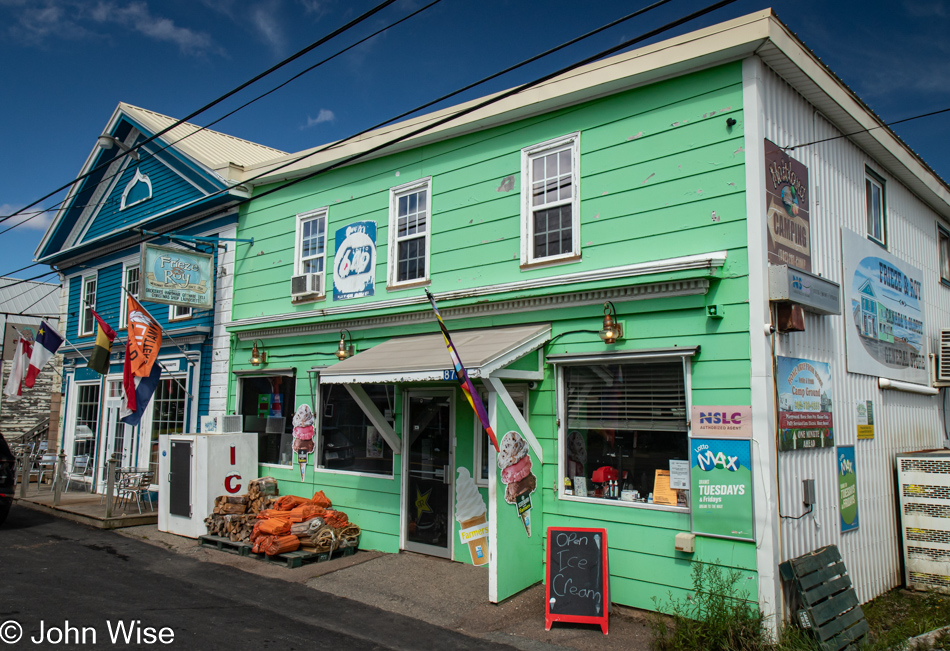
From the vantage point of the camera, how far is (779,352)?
7.07m

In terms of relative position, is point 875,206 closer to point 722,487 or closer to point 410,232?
point 722,487

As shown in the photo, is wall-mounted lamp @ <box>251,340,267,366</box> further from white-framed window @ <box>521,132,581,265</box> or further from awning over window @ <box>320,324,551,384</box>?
white-framed window @ <box>521,132,581,265</box>

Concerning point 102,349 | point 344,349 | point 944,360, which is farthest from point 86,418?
point 944,360

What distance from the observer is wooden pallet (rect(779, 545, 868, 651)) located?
646 cm

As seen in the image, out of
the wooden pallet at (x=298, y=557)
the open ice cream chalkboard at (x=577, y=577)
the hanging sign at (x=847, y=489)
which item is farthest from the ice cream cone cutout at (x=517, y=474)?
the hanging sign at (x=847, y=489)

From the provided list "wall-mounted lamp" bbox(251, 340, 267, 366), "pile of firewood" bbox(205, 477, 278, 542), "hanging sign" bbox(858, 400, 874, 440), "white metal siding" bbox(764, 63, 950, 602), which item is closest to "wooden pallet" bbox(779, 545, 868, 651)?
"white metal siding" bbox(764, 63, 950, 602)

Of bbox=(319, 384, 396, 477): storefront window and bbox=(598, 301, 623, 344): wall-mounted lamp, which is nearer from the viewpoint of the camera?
bbox=(598, 301, 623, 344): wall-mounted lamp

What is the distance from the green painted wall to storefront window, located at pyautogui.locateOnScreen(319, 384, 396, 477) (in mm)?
285

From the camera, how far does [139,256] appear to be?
15406 millimetres

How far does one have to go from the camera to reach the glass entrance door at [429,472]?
9578mm

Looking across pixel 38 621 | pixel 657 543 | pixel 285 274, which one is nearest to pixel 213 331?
pixel 285 274

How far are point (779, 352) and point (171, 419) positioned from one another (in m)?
12.2

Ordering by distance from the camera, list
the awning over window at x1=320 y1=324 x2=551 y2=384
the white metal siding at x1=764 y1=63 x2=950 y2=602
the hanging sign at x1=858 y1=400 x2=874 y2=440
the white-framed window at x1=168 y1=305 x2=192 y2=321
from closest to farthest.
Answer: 1. the white metal siding at x1=764 y1=63 x2=950 y2=602
2. the awning over window at x1=320 y1=324 x2=551 y2=384
3. the hanging sign at x1=858 y1=400 x2=874 y2=440
4. the white-framed window at x1=168 y1=305 x2=192 y2=321

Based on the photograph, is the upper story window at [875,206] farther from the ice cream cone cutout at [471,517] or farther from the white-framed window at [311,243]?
the white-framed window at [311,243]
